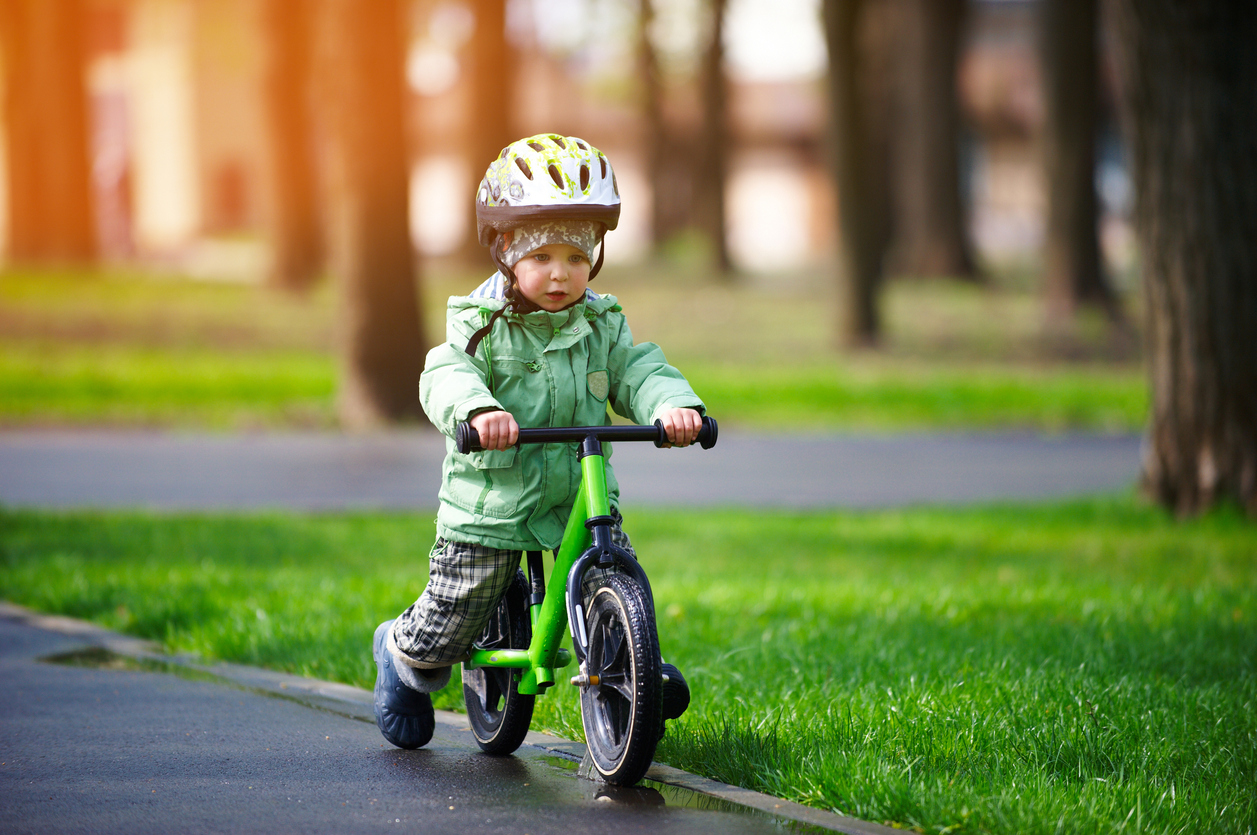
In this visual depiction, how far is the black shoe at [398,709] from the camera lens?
14.6ft

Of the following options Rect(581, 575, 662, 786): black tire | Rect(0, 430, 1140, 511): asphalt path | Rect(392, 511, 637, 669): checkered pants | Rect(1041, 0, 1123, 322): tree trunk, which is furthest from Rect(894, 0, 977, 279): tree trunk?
Rect(581, 575, 662, 786): black tire

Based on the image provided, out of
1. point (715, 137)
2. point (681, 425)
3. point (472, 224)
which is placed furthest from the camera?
point (715, 137)

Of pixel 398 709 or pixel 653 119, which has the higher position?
pixel 653 119

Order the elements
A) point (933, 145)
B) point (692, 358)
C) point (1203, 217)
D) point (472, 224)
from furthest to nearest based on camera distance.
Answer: point (933, 145)
point (472, 224)
point (692, 358)
point (1203, 217)

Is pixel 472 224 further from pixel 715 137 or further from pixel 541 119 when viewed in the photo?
pixel 541 119

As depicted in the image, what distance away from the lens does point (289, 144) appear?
77.5ft

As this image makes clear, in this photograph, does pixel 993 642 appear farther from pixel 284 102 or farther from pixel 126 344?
pixel 284 102

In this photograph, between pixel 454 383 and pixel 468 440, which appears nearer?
pixel 468 440

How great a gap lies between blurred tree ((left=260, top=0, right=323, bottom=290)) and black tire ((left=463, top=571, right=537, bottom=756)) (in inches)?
786

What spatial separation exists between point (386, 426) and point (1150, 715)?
31.6 feet

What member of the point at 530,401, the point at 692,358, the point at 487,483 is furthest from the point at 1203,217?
the point at 692,358

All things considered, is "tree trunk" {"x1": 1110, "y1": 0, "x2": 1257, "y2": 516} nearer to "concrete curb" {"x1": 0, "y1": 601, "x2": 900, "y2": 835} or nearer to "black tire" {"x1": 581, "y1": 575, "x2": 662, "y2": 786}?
"concrete curb" {"x1": 0, "y1": 601, "x2": 900, "y2": 835}

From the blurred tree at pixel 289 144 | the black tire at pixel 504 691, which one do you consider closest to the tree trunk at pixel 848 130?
the blurred tree at pixel 289 144

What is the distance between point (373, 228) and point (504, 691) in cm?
949
